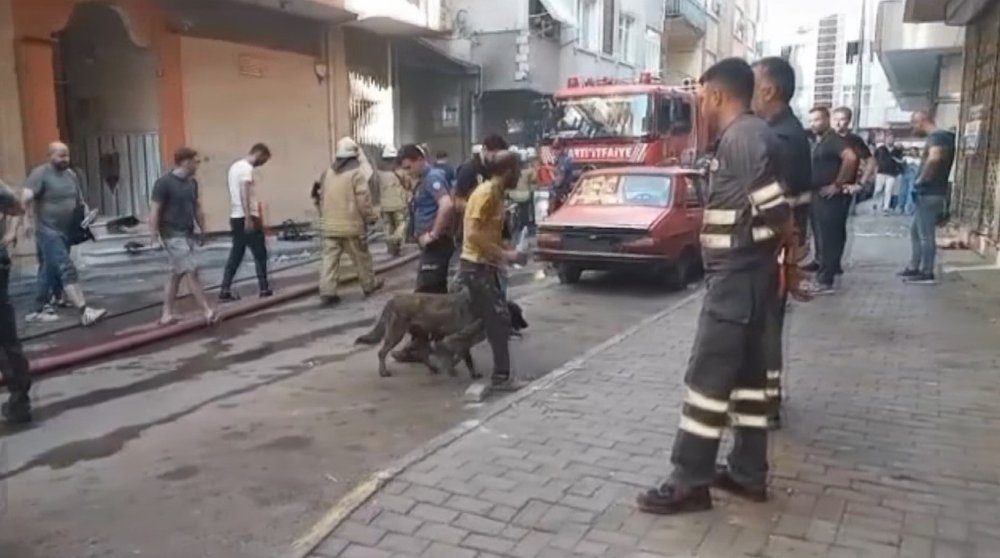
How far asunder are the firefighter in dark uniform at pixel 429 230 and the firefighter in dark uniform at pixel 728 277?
3.39 meters

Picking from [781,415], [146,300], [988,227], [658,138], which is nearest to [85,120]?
[146,300]

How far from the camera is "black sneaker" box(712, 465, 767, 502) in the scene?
3.84 meters

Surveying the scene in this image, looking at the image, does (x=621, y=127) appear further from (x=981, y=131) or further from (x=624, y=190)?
(x=981, y=131)

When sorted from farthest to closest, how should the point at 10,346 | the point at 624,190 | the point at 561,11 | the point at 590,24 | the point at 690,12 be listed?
the point at 690,12, the point at 590,24, the point at 561,11, the point at 624,190, the point at 10,346

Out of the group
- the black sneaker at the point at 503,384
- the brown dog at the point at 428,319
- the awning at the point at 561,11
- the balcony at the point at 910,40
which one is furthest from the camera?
the awning at the point at 561,11

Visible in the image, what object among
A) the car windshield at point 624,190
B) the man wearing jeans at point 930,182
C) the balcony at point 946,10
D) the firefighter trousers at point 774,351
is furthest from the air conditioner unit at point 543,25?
the firefighter trousers at point 774,351

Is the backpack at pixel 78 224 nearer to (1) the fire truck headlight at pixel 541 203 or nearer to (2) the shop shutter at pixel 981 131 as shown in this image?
(1) the fire truck headlight at pixel 541 203

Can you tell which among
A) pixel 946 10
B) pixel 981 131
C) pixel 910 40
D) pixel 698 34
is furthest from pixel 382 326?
pixel 698 34

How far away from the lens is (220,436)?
5.28m

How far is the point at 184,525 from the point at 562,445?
1.94 meters

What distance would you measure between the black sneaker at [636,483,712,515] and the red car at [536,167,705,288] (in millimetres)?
6721

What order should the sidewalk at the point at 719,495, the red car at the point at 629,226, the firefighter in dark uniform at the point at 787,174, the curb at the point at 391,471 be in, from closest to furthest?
the sidewalk at the point at 719,495 → the curb at the point at 391,471 → the firefighter in dark uniform at the point at 787,174 → the red car at the point at 629,226

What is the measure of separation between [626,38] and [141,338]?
24963 mm

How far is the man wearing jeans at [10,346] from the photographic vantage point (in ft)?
17.7
